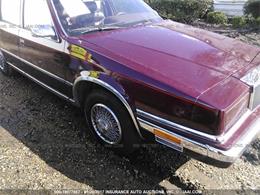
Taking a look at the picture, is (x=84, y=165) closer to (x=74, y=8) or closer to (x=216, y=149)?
(x=216, y=149)

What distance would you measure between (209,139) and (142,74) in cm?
79

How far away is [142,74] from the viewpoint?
8.77 ft

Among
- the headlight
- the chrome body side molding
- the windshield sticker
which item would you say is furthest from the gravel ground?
the windshield sticker

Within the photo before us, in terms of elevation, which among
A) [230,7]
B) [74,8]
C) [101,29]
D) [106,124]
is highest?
[74,8]

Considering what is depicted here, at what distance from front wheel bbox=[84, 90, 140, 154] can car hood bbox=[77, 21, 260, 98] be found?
441 mm

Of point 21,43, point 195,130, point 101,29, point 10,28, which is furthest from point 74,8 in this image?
point 195,130

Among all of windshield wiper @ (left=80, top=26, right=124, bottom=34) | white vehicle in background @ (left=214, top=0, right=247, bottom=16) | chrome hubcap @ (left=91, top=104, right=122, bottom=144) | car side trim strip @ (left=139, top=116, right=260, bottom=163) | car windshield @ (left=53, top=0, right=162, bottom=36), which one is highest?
car windshield @ (left=53, top=0, right=162, bottom=36)

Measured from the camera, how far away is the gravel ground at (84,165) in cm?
297

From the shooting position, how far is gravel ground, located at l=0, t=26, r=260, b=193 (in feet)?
9.75

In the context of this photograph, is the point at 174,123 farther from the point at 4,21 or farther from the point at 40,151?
the point at 4,21

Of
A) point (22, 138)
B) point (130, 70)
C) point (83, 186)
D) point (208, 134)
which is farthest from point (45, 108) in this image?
point (208, 134)

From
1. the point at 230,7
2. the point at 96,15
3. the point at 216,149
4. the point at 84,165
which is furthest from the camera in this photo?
the point at 230,7

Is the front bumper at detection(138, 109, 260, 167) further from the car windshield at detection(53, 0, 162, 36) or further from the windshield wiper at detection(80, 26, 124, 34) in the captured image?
the car windshield at detection(53, 0, 162, 36)

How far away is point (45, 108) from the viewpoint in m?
4.23
